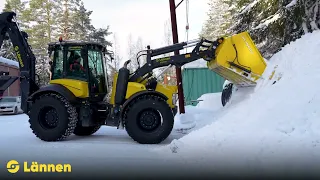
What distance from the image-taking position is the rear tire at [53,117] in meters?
8.96

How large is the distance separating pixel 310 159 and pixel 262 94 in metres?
2.74

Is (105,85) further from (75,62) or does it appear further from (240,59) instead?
(240,59)

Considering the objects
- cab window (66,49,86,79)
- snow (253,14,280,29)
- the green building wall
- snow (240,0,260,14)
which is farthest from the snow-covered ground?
the green building wall

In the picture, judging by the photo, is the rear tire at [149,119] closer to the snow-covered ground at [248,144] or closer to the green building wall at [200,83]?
the snow-covered ground at [248,144]

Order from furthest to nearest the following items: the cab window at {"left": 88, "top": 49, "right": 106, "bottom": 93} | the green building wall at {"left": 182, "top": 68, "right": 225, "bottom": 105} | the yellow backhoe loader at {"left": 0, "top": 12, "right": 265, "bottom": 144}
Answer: the green building wall at {"left": 182, "top": 68, "right": 225, "bottom": 105} → the cab window at {"left": 88, "top": 49, "right": 106, "bottom": 93} → the yellow backhoe loader at {"left": 0, "top": 12, "right": 265, "bottom": 144}

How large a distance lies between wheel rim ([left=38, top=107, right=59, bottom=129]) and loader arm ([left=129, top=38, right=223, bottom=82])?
2.31 metres

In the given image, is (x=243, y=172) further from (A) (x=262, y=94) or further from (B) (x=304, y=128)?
(A) (x=262, y=94)

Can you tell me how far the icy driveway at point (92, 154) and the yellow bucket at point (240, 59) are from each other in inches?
99.9

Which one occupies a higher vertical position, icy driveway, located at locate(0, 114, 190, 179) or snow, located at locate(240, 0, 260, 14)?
snow, located at locate(240, 0, 260, 14)

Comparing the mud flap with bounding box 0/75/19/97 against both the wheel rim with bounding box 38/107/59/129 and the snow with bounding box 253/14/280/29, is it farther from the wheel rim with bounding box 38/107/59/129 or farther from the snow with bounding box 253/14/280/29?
the snow with bounding box 253/14/280/29

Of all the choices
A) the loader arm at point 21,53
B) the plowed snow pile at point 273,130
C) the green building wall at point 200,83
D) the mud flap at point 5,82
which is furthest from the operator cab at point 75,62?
the green building wall at point 200,83

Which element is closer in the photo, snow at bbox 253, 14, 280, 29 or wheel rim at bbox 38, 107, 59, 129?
wheel rim at bbox 38, 107, 59, 129

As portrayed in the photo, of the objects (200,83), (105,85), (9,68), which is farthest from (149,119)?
(9,68)

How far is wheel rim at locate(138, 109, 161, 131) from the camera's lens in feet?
27.6
